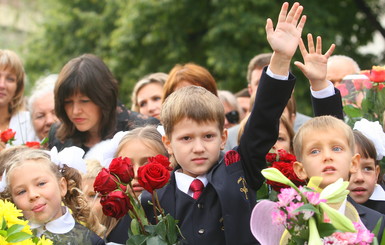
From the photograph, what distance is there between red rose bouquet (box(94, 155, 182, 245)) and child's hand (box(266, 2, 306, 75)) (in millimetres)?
804

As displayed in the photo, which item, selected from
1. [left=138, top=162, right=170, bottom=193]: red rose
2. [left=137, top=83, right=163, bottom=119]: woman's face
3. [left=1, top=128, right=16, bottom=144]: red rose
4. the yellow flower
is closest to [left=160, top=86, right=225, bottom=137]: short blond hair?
[left=138, top=162, right=170, bottom=193]: red rose

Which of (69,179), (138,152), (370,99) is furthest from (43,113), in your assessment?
(370,99)

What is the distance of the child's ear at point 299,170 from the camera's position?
3.81m

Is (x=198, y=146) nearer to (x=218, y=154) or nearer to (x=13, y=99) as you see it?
(x=218, y=154)

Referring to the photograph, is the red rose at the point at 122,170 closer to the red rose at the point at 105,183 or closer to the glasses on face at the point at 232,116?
the red rose at the point at 105,183

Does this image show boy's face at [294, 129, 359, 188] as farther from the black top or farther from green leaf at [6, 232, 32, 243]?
the black top

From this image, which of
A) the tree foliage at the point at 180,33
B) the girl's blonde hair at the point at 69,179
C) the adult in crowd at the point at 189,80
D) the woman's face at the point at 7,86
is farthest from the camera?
the tree foliage at the point at 180,33

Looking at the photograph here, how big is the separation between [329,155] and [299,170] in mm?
224

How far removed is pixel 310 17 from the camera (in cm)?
1293

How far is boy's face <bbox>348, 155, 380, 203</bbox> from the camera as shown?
4426 mm

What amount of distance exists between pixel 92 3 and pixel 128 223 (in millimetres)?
14288

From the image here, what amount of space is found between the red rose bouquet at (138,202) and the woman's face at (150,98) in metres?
2.85

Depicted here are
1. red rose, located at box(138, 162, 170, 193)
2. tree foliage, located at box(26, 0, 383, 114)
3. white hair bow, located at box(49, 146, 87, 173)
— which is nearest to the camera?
red rose, located at box(138, 162, 170, 193)

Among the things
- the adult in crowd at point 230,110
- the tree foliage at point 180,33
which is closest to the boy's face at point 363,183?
the adult in crowd at point 230,110
